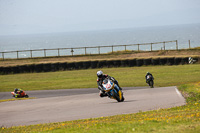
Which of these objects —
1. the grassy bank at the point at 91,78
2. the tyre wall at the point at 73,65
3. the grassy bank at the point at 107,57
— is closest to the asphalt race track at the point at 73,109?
the grassy bank at the point at 91,78

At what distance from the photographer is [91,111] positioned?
47.4ft

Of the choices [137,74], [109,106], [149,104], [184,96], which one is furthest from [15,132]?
[137,74]

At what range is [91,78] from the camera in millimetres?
33062

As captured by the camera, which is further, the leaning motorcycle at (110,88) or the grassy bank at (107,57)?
the grassy bank at (107,57)

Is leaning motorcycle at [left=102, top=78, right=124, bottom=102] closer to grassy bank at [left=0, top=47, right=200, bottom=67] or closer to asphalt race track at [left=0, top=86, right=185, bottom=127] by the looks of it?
asphalt race track at [left=0, top=86, right=185, bottom=127]

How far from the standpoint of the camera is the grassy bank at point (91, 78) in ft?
93.1

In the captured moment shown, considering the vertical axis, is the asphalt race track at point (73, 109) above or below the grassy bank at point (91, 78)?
below

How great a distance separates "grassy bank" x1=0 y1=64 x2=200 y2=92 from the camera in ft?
93.1

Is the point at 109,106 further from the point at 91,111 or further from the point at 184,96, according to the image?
the point at 184,96

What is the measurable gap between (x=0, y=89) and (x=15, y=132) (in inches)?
770

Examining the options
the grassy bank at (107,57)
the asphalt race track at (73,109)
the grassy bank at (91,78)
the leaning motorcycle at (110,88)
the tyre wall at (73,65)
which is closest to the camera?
the asphalt race track at (73,109)

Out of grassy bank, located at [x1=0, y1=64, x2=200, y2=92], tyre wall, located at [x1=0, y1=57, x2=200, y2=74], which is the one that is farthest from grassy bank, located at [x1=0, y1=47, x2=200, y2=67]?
grassy bank, located at [x1=0, y1=64, x2=200, y2=92]

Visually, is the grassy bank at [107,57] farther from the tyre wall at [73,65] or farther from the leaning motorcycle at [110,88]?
the leaning motorcycle at [110,88]

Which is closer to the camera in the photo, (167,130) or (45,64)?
(167,130)
